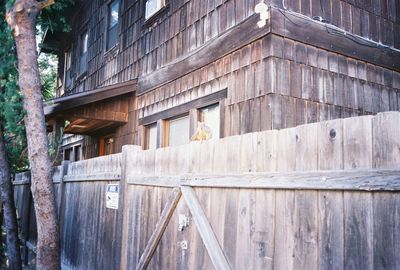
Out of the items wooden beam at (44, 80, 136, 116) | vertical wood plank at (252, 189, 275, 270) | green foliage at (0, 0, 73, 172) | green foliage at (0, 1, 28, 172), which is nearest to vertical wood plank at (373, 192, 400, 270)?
vertical wood plank at (252, 189, 275, 270)

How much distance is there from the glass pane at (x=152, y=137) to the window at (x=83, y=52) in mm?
4899

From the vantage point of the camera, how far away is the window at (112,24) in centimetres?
1026

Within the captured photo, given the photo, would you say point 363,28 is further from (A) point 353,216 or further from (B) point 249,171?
(A) point 353,216

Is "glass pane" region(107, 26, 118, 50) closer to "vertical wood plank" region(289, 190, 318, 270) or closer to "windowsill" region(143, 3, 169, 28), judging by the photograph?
"windowsill" region(143, 3, 169, 28)

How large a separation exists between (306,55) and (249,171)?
9.94ft

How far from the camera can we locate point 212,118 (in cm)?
634

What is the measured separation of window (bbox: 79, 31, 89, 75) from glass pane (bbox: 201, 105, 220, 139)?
270 inches

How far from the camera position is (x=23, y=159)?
398 inches

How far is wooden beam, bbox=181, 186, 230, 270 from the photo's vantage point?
305 cm

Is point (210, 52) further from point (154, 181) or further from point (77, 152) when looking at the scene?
point (77, 152)

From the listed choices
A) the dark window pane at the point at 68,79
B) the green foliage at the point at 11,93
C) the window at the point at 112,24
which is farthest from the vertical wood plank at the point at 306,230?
the dark window pane at the point at 68,79

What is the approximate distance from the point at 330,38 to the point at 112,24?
6.59 m

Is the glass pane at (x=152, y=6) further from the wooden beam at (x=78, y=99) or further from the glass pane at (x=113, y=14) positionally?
the glass pane at (x=113, y=14)

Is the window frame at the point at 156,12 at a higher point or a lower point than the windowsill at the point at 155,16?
higher
